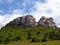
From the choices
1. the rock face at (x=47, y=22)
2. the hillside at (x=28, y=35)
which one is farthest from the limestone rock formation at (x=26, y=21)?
the rock face at (x=47, y=22)

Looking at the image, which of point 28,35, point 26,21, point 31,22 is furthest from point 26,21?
point 28,35

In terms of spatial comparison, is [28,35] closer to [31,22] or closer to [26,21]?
[31,22]

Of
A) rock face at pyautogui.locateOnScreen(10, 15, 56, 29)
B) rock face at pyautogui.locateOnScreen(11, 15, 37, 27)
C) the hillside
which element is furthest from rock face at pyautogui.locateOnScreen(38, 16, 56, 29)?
the hillside

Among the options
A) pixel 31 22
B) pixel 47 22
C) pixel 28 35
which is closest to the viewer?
pixel 28 35

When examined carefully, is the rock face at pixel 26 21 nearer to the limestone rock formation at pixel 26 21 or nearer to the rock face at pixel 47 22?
the limestone rock formation at pixel 26 21

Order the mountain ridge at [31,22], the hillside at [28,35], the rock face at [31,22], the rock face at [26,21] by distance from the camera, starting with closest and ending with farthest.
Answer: the hillside at [28,35] → the rock face at [26,21] → the mountain ridge at [31,22] → the rock face at [31,22]

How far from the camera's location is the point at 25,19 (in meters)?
182

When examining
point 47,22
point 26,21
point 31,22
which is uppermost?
point 26,21

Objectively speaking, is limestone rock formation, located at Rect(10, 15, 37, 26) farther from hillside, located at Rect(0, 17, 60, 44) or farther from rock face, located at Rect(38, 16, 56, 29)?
rock face, located at Rect(38, 16, 56, 29)

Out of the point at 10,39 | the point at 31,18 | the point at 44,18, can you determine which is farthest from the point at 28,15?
the point at 10,39

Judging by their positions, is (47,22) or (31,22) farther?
(47,22)

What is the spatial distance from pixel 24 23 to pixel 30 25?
9.51 m

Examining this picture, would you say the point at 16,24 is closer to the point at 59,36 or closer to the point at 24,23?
the point at 24,23

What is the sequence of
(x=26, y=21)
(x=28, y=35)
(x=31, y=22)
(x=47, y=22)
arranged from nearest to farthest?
(x=28, y=35)
(x=31, y=22)
(x=26, y=21)
(x=47, y=22)
